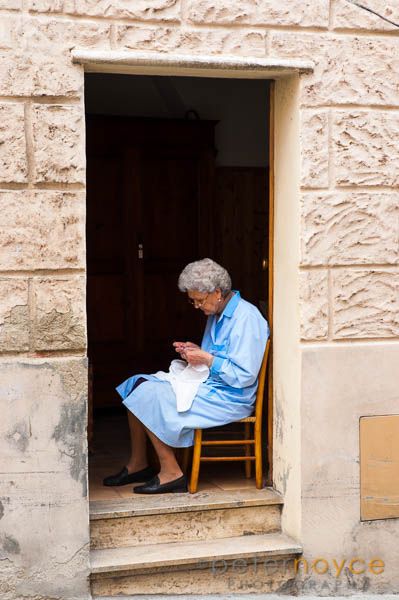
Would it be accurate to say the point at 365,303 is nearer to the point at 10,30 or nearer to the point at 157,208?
the point at 10,30

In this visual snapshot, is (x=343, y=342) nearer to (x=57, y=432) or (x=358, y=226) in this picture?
(x=358, y=226)

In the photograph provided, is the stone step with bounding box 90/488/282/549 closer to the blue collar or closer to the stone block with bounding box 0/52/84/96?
the blue collar

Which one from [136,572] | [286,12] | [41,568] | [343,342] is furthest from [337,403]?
[286,12]

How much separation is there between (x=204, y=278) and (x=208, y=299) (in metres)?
0.15

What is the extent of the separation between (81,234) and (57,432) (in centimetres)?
103

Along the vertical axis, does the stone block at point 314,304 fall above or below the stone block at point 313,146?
below

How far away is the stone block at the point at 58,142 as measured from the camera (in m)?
4.54

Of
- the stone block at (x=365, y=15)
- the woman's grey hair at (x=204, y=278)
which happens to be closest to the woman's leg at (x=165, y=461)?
the woman's grey hair at (x=204, y=278)

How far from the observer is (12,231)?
4.53 metres

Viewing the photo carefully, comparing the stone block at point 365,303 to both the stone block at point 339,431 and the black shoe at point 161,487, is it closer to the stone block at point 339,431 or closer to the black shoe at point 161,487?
the stone block at point 339,431

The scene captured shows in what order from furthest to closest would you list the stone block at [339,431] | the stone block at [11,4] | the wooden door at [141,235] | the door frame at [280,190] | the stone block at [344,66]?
the wooden door at [141,235] < the stone block at [339,431] < the stone block at [344,66] < the door frame at [280,190] < the stone block at [11,4]

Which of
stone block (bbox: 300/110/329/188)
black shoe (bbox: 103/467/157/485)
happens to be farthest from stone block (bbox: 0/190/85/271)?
black shoe (bbox: 103/467/157/485)

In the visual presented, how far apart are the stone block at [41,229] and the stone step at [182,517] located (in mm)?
1403

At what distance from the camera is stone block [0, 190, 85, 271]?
14.8 feet
